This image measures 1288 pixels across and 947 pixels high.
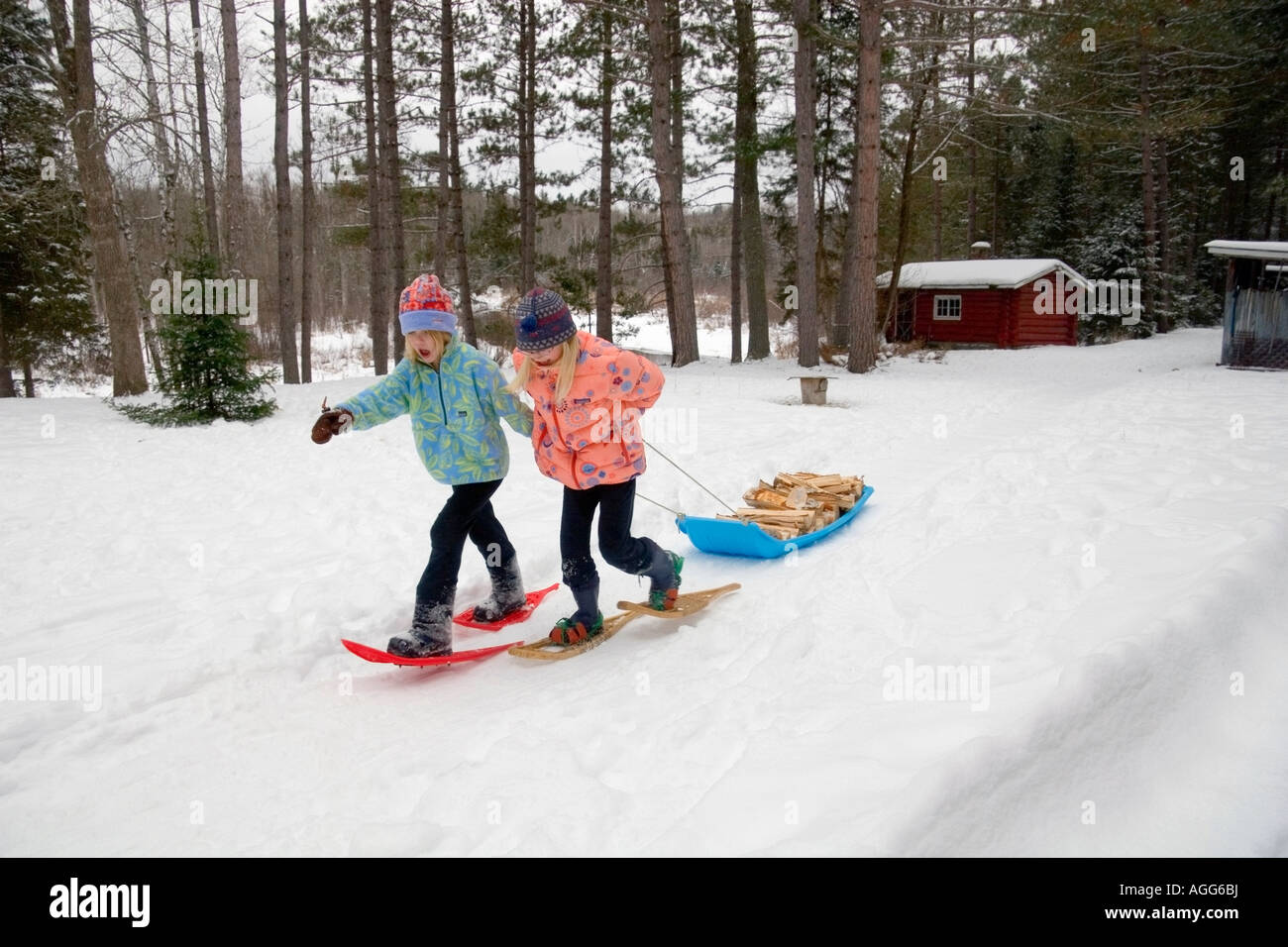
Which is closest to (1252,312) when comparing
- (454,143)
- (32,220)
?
(454,143)

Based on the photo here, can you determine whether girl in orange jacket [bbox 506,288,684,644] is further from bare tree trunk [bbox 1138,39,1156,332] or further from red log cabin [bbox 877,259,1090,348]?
red log cabin [bbox 877,259,1090,348]

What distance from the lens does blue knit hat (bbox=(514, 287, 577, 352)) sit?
3.79 metres

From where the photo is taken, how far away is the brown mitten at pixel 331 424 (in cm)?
386

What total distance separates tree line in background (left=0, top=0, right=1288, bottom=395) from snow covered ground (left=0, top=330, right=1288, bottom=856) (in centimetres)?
736

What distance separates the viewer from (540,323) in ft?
12.5

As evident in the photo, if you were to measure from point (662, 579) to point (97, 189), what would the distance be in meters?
13.4

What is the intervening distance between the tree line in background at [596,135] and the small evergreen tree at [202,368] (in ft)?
0.75

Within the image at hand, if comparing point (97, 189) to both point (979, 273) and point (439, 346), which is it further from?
point (979, 273)

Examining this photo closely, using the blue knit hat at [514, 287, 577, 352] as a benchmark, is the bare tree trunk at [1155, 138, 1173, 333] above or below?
above

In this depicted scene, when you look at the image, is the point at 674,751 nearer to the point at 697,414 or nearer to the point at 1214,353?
the point at 697,414

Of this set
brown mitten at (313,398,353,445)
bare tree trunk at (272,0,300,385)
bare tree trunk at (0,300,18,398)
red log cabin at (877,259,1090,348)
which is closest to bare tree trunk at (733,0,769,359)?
red log cabin at (877,259,1090,348)

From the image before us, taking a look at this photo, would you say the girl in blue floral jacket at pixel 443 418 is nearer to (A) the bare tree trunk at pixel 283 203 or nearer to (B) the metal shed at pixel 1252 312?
(A) the bare tree trunk at pixel 283 203

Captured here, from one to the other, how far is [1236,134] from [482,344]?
3416cm
